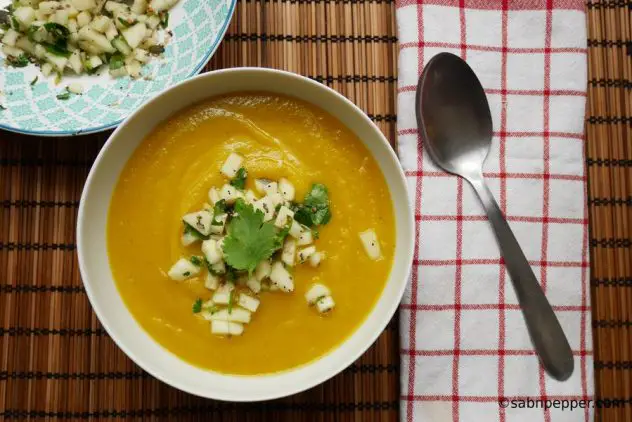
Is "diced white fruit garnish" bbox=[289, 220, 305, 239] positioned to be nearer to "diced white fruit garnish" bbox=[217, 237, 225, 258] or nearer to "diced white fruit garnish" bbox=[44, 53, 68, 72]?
"diced white fruit garnish" bbox=[217, 237, 225, 258]

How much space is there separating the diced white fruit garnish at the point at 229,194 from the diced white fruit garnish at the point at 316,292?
0.33m

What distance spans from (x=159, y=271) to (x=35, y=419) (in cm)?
70

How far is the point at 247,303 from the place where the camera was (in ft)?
5.75

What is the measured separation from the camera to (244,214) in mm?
1732

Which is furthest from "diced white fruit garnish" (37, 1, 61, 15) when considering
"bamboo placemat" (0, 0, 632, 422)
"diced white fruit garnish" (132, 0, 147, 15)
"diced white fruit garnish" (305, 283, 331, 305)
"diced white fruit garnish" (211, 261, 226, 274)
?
"diced white fruit garnish" (305, 283, 331, 305)

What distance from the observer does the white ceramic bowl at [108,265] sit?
5.64 ft

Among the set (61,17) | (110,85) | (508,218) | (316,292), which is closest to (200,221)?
(316,292)

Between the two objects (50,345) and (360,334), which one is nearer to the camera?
(360,334)

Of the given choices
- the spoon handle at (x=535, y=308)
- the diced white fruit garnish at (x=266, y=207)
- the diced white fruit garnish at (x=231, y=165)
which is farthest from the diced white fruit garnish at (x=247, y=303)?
the spoon handle at (x=535, y=308)

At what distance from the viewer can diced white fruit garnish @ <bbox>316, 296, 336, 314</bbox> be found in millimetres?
1757

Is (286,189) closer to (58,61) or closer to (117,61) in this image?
(117,61)

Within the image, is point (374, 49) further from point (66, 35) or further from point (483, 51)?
point (66, 35)

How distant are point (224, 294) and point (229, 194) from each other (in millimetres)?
280

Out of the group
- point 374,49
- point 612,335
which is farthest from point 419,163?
point 612,335
